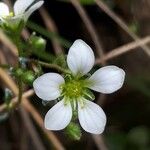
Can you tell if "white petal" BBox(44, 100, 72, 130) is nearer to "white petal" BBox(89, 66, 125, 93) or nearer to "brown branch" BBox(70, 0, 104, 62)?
"white petal" BBox(89, 66, 125, 93)

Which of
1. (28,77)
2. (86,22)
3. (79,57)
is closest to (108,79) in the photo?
(79,57)

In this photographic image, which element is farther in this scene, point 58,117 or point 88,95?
point 88,95

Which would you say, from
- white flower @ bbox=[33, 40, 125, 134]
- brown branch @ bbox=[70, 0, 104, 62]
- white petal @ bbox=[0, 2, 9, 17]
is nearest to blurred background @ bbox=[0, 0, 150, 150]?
brown branch @ bbox=[70, 0, 104, 62]

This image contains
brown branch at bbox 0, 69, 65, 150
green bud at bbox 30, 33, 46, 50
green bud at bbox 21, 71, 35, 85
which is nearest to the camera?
green bud at bbox 21, 71, 35, 85

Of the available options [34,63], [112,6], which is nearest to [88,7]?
[112,6]

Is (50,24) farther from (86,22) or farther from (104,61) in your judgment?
(104,61)

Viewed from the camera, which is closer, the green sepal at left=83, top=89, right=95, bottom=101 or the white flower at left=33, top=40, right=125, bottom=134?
the white flower at left=33, top=40, right=125, bottom=134

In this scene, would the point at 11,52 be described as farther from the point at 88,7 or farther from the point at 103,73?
the point at 103,73
